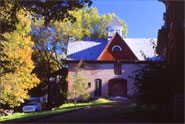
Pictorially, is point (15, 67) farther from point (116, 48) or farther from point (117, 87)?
point (116, 48)

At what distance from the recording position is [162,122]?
977 cm

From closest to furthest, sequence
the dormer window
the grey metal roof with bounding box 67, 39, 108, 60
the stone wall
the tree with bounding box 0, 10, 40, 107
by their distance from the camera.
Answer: the tree with bounding box 0, 10, 40, 107, the stone wall, the grey metal roof with bounding box 67, 39, 108, 60, the dormer window

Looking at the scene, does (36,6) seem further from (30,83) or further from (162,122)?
(30,83)

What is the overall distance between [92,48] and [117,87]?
19.8 feet

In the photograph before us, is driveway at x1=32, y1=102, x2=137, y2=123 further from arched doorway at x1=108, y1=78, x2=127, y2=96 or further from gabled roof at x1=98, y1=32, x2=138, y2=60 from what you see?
gabled roof at x1=98, y1=32, x2=138, y2=60

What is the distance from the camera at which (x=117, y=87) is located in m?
31.5

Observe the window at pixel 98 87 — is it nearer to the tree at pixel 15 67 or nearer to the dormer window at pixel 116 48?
the dormer window at pixel 116 48

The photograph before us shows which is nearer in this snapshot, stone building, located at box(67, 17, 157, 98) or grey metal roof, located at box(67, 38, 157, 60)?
stone building, located at box(67, 17, 157, 98)

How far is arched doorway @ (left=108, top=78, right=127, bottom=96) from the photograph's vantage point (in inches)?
1240

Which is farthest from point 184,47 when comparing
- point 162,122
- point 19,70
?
point 19,70

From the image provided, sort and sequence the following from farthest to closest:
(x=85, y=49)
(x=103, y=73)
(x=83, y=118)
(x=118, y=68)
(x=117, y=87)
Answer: (x=85, y=49)
(x=118, y=68)
(x=117, y=87)
(x=103, y=73)
(x=83, y=118)

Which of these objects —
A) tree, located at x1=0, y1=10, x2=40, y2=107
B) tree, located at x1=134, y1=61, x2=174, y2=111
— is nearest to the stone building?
tree, located at x1=0, y1=10, x2=40, y2=107

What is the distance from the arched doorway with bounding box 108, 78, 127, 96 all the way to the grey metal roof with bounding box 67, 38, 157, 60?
3.63m

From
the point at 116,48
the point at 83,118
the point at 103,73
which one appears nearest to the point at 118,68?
the point at 103,73
